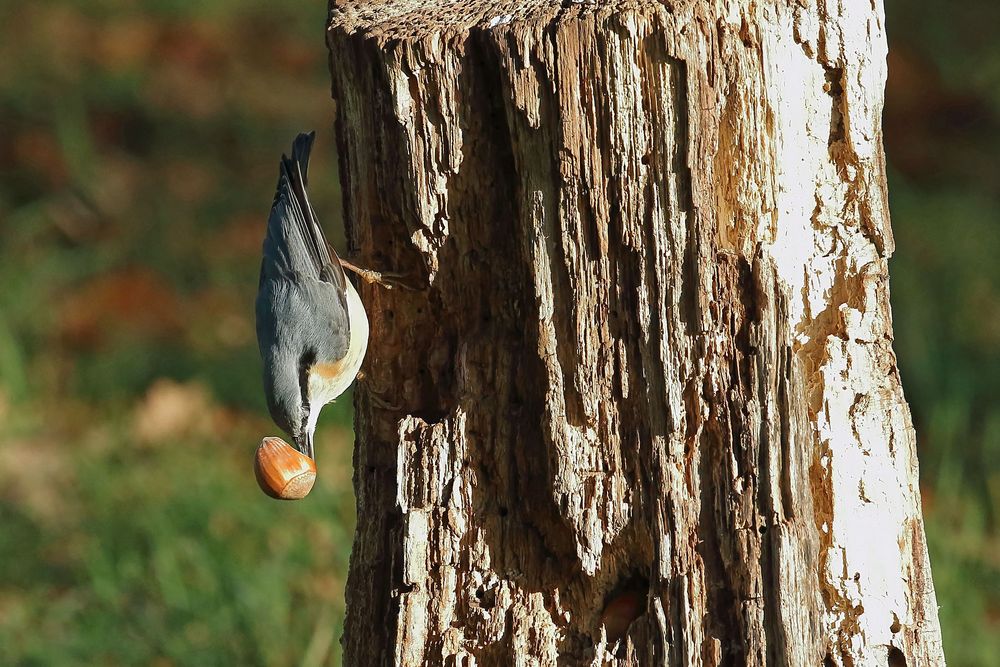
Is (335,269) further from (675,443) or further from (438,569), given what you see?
(675,443)

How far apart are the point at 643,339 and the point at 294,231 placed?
134cm

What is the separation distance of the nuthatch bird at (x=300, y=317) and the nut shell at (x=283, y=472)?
0.28 meters

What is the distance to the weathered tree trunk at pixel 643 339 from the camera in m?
1.99

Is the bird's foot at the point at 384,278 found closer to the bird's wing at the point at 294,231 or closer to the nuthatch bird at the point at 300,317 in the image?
the nuthatch bird at the point at 300,317

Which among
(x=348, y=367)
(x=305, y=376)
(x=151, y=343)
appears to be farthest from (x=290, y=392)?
(x=151, y=343)

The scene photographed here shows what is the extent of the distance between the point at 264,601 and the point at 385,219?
147 centimetres

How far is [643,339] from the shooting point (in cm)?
202

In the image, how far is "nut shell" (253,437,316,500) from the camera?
2602mm

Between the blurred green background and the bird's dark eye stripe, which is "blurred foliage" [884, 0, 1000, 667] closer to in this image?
the blurred green background

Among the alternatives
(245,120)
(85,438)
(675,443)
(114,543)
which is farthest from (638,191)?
(245,120)

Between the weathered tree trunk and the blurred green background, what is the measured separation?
124cm

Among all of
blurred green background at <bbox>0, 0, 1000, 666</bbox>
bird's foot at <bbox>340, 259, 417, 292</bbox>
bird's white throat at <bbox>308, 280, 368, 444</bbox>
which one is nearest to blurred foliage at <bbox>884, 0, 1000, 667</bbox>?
blurred green background at <bbox>0, 0, 1000, 666</bbox>

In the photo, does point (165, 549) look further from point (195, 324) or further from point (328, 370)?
point (195, 324)

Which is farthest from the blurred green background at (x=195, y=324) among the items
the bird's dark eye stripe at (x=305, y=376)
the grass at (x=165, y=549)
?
the bird's dark eye stripe at (x=305, y=376)
